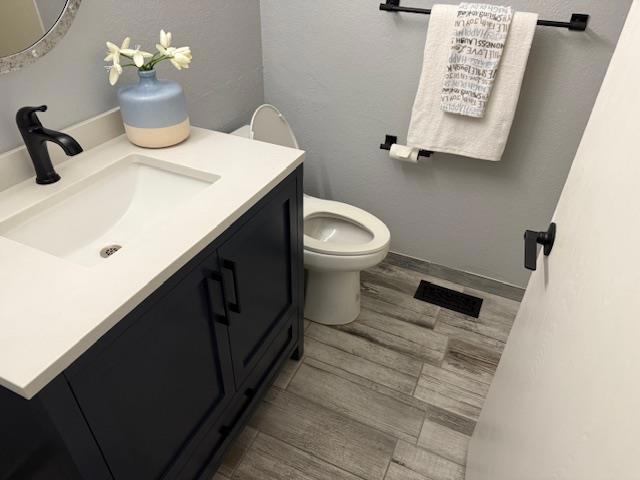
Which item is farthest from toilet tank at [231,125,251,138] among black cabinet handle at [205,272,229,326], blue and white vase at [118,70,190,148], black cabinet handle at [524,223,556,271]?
black cabinet handle at [524,223,556,271]

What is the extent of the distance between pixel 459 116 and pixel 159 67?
3.46 ft

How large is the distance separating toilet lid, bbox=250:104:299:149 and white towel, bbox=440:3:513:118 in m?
0.63

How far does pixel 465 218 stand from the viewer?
6.42 feet

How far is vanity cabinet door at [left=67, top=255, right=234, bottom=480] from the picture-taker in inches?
31.6

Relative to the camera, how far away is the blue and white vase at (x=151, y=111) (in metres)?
1.19

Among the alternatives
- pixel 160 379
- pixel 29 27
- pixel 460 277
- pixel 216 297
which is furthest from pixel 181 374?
pixel 460 277

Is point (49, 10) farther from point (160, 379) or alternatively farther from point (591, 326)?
point (591, 326)

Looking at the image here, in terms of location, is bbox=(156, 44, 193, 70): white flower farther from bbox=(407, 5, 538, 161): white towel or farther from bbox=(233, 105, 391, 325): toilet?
bbox=(407, 5, 538, 161): white towel

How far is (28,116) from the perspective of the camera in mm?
1029

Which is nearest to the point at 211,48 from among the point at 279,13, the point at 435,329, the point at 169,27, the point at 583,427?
the point at 169,27

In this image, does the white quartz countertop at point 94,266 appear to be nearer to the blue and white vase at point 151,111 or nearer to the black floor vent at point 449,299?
the blue and white vase at point 151,111

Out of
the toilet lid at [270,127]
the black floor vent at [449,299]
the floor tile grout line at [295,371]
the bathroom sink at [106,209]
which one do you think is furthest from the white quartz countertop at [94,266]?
the black floor vent at [449,299]

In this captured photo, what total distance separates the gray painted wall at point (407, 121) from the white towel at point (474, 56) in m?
0.14

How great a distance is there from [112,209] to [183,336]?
44cm
